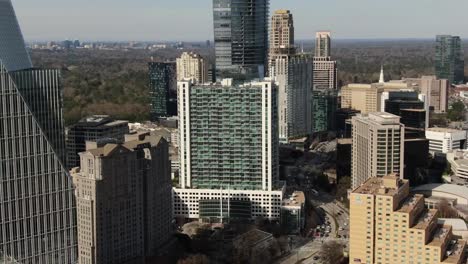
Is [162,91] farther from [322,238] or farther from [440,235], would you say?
[440,235]

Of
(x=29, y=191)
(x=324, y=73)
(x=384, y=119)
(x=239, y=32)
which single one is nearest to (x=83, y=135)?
(x=239, y=32)

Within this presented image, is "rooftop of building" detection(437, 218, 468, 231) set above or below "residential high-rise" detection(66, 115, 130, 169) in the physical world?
below

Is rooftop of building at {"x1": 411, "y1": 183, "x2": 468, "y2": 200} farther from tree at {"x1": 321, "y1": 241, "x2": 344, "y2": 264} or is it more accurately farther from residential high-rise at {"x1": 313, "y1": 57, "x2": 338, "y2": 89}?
residential high-rise at {"x1": 313, "y1": 57, "x2": 338, "y2": 89}

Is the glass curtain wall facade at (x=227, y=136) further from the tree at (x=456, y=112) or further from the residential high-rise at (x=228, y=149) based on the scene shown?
the tree at (x=456, y=112)

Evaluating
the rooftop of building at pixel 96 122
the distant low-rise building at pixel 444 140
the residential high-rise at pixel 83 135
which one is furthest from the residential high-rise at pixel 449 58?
the residential high-rise at pixel 83 135

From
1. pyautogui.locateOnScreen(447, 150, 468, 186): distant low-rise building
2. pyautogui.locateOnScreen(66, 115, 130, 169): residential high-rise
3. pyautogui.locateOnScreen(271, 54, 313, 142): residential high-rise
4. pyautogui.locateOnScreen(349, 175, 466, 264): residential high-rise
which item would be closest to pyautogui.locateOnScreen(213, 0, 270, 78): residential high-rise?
pyautogui.locateOnScreen(271, 54, 313, 142): residential high-rise
